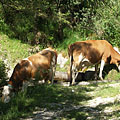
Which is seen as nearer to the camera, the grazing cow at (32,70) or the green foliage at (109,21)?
the grazing cow at (32,70)

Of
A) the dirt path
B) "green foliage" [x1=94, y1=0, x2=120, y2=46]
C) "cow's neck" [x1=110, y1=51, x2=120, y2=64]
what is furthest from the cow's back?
the dirt path

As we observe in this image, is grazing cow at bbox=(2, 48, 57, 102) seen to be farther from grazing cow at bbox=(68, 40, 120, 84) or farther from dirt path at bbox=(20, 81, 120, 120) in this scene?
dirt path at bbox=(20, 81, 120, 120)

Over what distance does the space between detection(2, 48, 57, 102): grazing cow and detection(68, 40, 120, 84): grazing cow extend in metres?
1.14

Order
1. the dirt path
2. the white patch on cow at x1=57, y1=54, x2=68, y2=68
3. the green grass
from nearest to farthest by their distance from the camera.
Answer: the dirt path → the white patch on cow at x1=57, y1=54, x2=68, y2=68 → the green grass

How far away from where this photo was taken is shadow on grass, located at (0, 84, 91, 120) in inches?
254

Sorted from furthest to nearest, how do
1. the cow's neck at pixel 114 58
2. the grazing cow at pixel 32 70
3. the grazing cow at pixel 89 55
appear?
the cow's neck at pixel 114 58 → the grazing cow at pixel 89 55 → the grazing cow at pixel 32 70

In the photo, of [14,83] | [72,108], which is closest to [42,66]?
[14,83]

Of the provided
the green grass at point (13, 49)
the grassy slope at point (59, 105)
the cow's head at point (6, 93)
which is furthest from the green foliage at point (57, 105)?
the green grass at point (13, 49)

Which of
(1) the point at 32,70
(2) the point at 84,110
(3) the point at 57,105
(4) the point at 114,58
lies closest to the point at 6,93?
(1) the point at 32,70

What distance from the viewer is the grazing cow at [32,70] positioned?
33.2ft

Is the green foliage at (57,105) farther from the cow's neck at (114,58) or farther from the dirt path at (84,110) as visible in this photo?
the cow's neck at (114,58)

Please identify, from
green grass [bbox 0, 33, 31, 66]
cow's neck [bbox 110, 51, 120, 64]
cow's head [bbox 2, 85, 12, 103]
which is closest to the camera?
cow's head [bbox 2, 85, 12, 103]

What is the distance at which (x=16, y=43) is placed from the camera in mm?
17750

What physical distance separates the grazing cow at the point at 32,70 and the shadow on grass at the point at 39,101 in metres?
1.04
